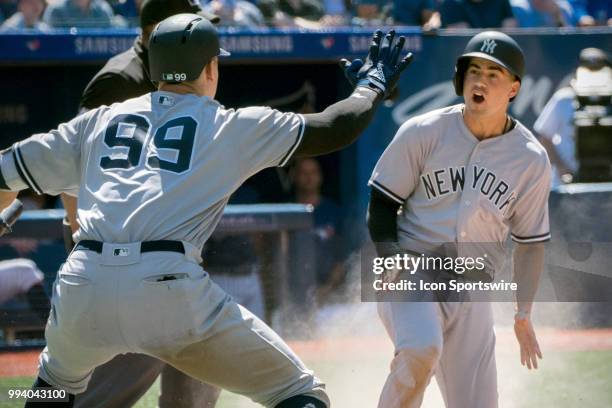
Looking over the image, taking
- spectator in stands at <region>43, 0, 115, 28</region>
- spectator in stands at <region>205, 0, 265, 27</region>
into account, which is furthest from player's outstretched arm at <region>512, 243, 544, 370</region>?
spectator in stands at <region>43, 0, 115, 28</region>

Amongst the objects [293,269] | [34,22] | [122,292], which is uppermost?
[34,22]

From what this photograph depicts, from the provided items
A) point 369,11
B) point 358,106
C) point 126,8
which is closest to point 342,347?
point 358,106

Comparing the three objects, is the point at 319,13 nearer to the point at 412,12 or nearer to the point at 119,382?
the point at 412,12

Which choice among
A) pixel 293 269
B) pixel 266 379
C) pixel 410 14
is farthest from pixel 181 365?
pixel 410 14

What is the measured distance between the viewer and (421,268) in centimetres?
478

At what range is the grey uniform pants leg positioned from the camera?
4965 mm

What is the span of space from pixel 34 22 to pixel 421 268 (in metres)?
5.71

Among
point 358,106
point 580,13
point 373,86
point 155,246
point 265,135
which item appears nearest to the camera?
point 155,246

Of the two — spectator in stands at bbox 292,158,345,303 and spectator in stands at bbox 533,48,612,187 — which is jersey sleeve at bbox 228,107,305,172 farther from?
spectator in stands at bbox 533,48,612,187

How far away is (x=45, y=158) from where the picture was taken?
154 inches

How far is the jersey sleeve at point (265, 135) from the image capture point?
3.80 meters

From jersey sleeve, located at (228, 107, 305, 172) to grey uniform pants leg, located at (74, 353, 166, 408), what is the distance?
1526 mm

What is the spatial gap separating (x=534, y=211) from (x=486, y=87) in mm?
559

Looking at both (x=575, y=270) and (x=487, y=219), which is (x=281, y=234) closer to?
(x=575, y=270)
